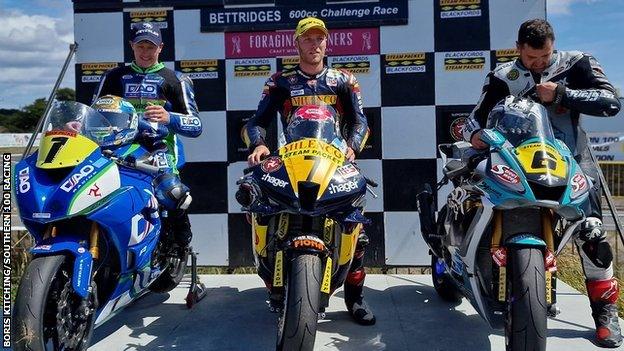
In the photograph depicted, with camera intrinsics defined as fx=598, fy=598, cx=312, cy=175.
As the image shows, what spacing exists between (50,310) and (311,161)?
122cm

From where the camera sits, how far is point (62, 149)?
8.25 feet

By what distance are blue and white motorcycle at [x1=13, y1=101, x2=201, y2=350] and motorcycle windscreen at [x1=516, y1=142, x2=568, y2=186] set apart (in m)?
1.70

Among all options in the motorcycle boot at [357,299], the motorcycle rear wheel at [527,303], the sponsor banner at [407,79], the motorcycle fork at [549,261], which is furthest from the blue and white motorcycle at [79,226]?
the sponsor banner at [407,79]

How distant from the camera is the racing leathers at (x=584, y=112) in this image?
2.90 m

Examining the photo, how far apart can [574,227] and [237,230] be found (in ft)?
9.25

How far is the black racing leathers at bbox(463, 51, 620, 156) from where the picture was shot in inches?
119

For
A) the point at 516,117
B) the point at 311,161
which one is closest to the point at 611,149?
the point at 516,117

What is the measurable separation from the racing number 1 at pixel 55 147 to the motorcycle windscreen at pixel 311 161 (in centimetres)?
93

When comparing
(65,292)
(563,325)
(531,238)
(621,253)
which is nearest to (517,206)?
(531,238)

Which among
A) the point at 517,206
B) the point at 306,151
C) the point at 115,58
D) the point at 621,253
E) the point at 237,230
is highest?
the point at 115,58

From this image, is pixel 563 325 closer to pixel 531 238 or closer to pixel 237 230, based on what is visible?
pixel 531 238

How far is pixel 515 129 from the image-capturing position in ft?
8.56

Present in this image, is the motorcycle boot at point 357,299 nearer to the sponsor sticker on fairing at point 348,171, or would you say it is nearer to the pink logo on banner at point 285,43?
the sponsor sticker on fairing at point 348,171

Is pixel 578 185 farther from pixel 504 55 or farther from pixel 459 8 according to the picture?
pixel 459 8
